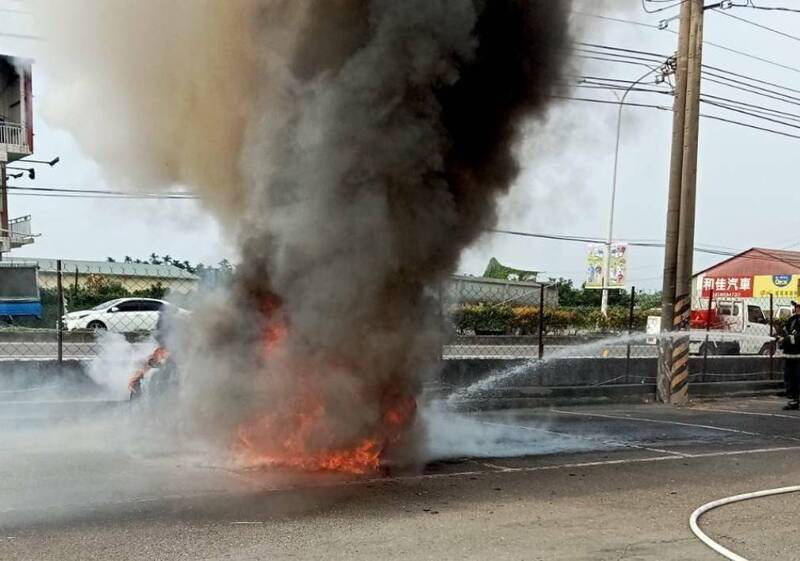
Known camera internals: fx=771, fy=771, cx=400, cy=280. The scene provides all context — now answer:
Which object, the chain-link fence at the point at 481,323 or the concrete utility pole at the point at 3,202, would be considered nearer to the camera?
the chain-link fence at the point at 481,323

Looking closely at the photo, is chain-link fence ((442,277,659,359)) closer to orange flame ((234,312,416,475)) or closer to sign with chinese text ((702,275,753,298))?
orange flame ((234,312,416,475))

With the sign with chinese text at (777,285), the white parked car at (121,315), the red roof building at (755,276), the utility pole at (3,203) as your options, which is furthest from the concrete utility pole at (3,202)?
the sign with chinese text at (777,285)

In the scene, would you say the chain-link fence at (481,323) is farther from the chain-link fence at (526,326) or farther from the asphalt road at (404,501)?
the asphalt road at (404,501)

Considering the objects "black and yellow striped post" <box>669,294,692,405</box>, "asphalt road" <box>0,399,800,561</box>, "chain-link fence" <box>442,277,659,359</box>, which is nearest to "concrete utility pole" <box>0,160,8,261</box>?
"chain-link fence" <box>442,277,659,359</box>

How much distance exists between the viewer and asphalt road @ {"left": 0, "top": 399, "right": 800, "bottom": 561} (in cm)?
495

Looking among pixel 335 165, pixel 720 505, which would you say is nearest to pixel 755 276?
pixel 720 505

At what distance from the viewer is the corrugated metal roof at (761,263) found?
44.1 m

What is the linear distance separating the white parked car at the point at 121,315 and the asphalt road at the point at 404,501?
36.4 feet

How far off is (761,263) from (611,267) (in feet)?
56.1

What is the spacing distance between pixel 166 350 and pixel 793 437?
27.0ft

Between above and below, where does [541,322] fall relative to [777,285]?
above

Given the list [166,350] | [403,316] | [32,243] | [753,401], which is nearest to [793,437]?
[753,401]

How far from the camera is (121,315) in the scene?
71.8 feet

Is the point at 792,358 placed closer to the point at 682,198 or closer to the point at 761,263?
the point at 682,198
